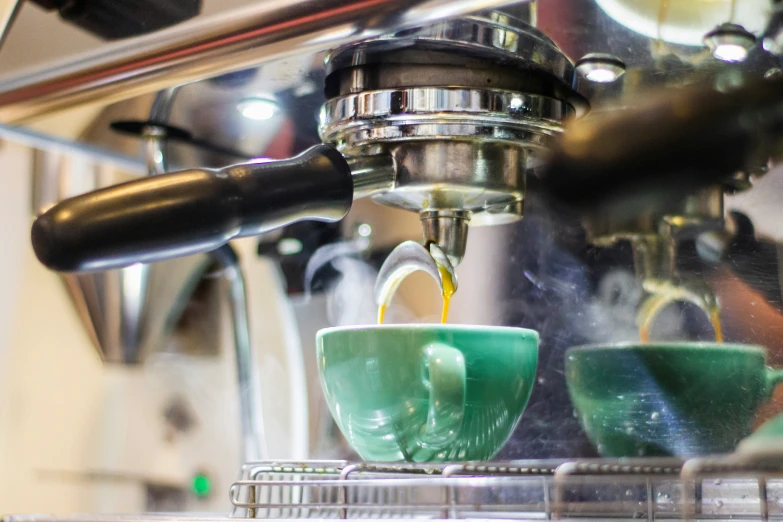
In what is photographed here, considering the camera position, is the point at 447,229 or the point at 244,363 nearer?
the point at 447,229

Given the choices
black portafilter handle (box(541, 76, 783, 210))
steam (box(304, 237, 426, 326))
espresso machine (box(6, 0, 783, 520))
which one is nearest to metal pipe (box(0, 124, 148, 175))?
espresso machine (box(6, 0, 783, 520))

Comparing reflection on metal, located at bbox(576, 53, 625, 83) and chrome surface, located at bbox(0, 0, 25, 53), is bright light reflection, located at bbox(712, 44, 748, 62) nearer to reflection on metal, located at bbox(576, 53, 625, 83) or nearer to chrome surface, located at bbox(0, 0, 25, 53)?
reflection on metal, located at bbox(576, 53, 625, 83)

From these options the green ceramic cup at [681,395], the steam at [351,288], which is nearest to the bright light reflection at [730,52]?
the green ceramic cup at [681,395]

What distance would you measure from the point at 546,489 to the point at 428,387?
0.07 meters

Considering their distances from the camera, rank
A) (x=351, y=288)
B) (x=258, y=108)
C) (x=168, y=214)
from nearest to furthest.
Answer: (x=168, y=214), (x=258, y=108), (x=351, y=288)

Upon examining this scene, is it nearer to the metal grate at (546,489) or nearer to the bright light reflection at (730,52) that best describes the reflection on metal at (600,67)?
the bright light reflection at (730,52)

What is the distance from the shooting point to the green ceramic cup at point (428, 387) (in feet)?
1.13

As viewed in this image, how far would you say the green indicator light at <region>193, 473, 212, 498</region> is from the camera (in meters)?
0.61

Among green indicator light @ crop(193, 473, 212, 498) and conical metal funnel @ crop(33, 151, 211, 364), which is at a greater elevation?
conical metal funnel @ crop(33, 151, 211, 364)

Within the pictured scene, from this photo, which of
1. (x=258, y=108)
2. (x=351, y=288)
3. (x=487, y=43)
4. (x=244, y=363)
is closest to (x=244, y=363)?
(x=244, y=363)

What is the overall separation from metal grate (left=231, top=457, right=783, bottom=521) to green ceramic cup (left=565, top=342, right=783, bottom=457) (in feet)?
0.07

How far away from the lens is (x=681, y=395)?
1.18ft

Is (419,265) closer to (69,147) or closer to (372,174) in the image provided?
(372,174)

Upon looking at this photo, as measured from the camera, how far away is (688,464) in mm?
232
